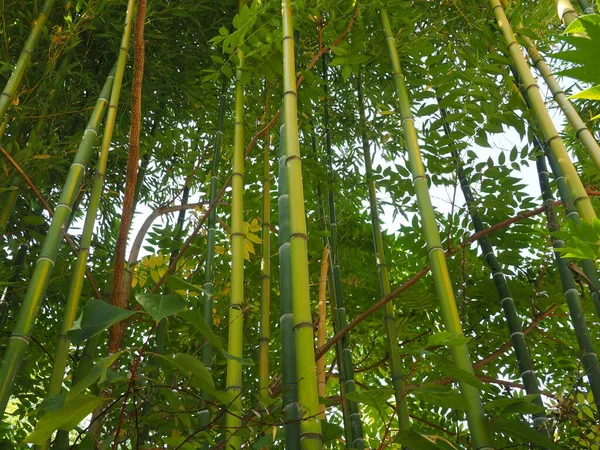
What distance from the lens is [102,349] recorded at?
8.83 feet

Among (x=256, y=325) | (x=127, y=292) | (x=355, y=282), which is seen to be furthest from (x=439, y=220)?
(x=127, y=292)

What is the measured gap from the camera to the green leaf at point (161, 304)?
822mm

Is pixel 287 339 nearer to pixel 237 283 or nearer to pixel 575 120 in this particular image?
pixel 237 283

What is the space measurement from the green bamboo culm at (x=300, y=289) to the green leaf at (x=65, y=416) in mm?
346

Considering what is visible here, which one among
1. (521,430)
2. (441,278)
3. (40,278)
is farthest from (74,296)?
(521,430)

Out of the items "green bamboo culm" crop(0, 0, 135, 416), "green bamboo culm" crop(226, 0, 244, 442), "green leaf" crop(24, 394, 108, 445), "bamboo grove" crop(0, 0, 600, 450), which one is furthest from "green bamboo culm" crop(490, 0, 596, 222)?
"green bamboo culm" crop(0, 0, 135, 416)

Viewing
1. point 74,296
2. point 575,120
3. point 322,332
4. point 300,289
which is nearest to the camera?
point 300,289

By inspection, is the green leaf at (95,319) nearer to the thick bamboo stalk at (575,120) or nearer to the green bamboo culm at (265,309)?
the green bamboo culm at (265,309)

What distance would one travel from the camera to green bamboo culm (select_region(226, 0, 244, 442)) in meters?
1.34


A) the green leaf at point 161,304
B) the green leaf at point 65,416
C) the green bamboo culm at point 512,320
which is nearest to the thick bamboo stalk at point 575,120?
the green bamboo culm at point 512,320

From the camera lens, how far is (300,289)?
1.18m

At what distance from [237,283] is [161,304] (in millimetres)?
720

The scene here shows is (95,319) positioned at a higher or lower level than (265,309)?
lower

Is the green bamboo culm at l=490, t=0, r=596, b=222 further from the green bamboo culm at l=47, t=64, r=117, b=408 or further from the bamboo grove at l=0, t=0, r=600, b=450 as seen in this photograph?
the green bamboo culm at l=47, t=64, r=117, b=408
